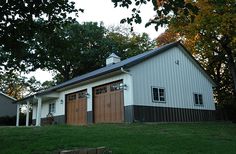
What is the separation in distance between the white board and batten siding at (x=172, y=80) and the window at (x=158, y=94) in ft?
0.71

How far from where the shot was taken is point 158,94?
18438 mm

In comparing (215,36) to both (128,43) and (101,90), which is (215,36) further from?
(128,43)

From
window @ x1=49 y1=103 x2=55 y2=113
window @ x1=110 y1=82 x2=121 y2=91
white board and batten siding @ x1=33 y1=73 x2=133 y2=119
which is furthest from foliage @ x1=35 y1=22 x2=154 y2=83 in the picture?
window @ x1=110 y1=82 x2=121 y2=91

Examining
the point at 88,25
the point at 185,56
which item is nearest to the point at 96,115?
the point at 185,56

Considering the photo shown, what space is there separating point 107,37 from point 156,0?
3464 cm

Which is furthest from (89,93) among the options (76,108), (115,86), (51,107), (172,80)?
(51,107)

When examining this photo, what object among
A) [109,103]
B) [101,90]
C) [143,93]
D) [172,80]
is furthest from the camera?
[172,80]

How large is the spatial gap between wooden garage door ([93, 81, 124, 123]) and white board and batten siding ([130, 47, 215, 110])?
1.18 m

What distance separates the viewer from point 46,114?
26141 mm

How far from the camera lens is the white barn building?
56.9 ft

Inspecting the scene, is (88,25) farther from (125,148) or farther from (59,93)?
(125,148)

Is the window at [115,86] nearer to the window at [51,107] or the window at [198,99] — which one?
the window at [198,99]

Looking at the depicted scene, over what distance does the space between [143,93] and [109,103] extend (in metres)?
2.23

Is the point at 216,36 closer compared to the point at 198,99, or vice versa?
the point at 198,99
